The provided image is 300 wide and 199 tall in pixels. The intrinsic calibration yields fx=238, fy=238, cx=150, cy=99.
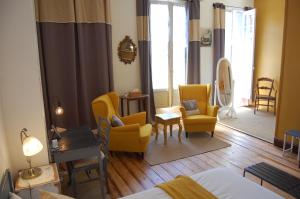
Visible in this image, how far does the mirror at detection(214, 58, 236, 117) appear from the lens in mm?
5852

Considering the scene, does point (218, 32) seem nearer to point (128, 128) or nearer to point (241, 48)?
point (241, 48)

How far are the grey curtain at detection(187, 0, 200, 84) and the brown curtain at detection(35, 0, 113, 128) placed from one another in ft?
6.80

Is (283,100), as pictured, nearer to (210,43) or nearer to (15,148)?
(210,43)

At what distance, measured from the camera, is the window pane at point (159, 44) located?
17.6ft

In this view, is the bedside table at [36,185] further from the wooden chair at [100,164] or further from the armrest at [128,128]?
the armrest at [128,128]

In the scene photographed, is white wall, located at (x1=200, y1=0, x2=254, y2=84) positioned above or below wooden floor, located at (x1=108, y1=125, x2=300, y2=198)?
above

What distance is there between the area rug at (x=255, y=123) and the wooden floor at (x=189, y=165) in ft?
1.46

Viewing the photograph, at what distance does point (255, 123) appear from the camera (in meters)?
5.40

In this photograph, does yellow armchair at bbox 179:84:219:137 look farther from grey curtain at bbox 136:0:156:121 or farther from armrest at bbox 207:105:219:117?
grey curtain at bbox 136:0:156:121

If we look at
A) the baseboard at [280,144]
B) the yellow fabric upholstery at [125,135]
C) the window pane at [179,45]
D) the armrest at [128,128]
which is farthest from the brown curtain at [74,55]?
the baseboard at [280,144]

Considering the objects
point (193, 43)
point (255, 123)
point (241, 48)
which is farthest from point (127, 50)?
point (241, 48)

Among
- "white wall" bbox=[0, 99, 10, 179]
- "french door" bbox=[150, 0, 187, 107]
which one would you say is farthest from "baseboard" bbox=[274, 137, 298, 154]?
"white wall" bbox=[0, 99, 10, 179]

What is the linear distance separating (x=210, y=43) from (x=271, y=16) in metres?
1.74

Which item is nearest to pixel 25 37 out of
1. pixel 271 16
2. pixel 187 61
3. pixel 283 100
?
pixel 283 100
